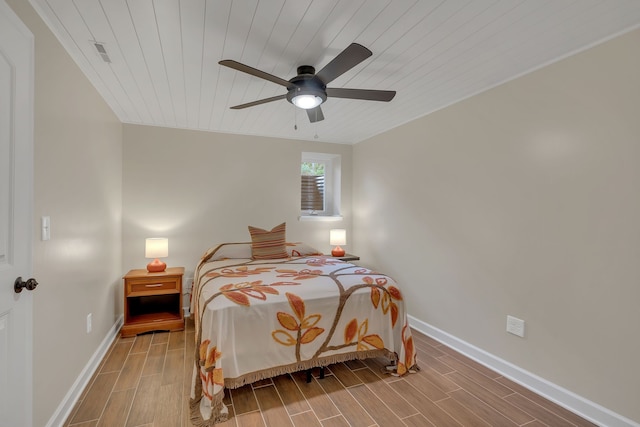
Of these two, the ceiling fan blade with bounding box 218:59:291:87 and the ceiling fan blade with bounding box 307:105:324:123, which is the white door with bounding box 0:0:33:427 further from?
the ceiling fan blade with bounding box 307:105:324:123

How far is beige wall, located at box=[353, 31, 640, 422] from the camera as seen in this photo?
1.81 metres

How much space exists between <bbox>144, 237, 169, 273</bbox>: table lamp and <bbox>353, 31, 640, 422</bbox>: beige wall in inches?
111

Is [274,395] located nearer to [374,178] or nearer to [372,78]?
[372,78]

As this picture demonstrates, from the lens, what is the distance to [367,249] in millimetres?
4332

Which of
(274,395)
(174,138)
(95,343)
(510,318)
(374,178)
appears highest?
(174,138)

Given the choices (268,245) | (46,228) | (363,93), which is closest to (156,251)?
(268,245)

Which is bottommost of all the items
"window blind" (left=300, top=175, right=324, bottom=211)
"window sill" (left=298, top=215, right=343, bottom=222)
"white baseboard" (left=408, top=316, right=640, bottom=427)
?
"white baseboard" (left=408, top=316, right=640, bottom=427)

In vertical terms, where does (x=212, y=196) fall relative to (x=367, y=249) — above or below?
above

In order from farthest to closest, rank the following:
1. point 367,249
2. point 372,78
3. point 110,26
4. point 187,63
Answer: point 367,249, point 372,78, point 187,63, point 110,26

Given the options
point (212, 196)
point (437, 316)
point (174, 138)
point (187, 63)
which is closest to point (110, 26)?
point (187, 63)

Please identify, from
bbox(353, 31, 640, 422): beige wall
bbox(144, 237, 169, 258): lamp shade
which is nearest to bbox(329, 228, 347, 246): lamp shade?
bbox(353, 31, 640, 422): beige wall

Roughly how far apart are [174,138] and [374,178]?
260 cm

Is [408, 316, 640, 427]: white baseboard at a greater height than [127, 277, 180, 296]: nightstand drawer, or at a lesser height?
lesser

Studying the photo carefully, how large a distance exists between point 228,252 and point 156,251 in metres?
0.77
